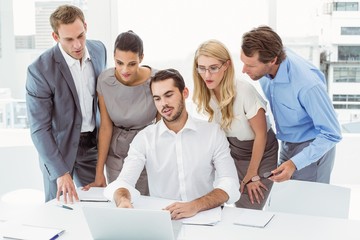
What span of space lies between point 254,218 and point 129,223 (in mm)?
530

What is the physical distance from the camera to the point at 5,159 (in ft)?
14.8

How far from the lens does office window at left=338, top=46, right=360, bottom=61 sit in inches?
187

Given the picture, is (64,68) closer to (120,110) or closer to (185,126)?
(120,110)

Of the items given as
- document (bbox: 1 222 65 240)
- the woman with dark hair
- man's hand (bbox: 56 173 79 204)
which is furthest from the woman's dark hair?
document (bbox: 1 222 65 240)

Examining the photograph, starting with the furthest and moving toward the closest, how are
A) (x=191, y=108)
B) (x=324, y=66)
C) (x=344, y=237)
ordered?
1. (x=324, y=66)
2. (x=191, y=108)
3. (x=344, y=237)

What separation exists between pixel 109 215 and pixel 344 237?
2.68 feet

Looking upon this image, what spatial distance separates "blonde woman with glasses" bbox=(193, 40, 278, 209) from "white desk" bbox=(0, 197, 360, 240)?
44cm

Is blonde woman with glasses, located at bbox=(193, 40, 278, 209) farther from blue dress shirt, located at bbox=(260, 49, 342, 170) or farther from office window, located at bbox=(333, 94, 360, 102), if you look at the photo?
office window, located at bbox=(333, 94, 360, 102)

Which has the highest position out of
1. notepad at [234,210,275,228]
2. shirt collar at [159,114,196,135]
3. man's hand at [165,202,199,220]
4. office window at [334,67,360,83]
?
office window at [334,67,360,83]

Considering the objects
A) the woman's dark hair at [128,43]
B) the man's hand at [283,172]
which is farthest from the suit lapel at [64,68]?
the man's hand at [283,172]

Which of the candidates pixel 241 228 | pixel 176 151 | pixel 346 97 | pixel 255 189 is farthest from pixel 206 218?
pixel 346 97

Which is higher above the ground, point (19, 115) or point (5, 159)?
point (19, 115)

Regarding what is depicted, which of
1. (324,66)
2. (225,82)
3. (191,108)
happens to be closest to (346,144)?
(324,66)

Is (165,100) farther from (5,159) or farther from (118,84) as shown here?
(5,159)
